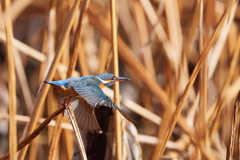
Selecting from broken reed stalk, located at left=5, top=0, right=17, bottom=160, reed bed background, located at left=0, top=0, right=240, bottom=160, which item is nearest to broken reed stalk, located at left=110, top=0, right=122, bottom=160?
reed bed background, located at left=0, top=0, right=240, bottom=160

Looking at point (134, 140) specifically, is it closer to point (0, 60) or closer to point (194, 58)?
point (194, 58)

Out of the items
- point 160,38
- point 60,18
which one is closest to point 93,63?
point 60,18

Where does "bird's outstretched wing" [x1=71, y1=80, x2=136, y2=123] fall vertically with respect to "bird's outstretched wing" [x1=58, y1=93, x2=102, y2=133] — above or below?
above

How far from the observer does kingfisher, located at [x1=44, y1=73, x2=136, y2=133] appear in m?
0.70

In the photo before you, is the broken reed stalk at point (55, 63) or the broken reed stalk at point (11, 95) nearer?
the broken reed stalk at point (11, 95)

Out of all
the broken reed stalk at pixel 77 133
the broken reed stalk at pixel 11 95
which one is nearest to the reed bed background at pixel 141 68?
the broken reed stalk at pixel 11 95

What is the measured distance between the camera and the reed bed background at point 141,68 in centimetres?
79

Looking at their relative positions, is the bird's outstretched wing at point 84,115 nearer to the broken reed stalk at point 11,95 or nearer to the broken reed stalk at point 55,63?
the broken reed stalk at point 55,63

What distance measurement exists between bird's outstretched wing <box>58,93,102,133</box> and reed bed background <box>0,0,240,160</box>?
0.07 meters

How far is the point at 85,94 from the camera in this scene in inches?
28.2

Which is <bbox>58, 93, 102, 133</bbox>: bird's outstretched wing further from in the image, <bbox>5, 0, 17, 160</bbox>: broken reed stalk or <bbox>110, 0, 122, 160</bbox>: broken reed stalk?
<bbox>5, 0, 17, 160</bbox>: broken reed stalk

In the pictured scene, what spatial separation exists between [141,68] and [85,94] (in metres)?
0.58

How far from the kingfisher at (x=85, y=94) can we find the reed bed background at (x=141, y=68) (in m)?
0.03

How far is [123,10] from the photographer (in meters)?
1.96
